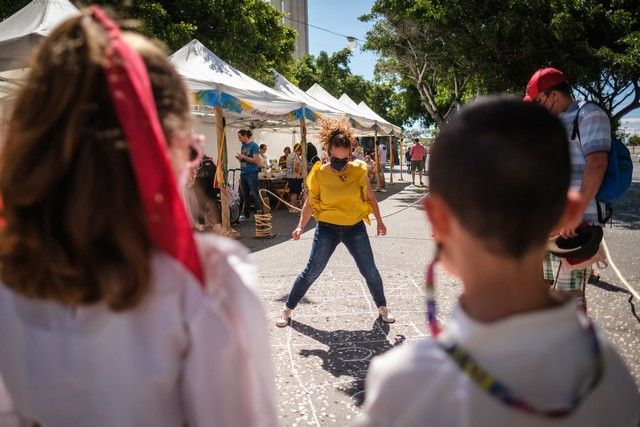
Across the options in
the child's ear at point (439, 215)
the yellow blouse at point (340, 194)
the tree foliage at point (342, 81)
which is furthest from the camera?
the tree foliage at point (342, 81)

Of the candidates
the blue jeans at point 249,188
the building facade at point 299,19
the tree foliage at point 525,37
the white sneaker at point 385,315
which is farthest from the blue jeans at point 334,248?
the building facade at point 299,19

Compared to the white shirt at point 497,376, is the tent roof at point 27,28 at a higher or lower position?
higher

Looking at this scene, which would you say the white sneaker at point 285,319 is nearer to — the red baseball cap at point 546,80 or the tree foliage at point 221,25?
the red baseball cap at point 546,80

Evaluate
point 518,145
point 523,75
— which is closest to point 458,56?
point 523,75

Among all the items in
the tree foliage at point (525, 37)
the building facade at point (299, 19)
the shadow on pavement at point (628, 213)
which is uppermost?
the building facade at point (299, 19)

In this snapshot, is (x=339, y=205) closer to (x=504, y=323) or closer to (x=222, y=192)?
(x=504, y=323)

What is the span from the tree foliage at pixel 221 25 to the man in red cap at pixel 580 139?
11.4 m

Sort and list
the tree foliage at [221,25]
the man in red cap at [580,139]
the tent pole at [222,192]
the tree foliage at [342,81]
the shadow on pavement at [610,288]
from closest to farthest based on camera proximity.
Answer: the man in red cap at [580,139]
the shadow on pavement at [610,288]
the tent pole at [222,192]
the tree foliage at [221,25]
the tree foliage at [342,81]

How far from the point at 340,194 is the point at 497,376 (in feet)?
10.4

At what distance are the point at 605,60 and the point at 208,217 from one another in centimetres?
1224

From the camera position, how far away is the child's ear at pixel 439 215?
98 centimetres

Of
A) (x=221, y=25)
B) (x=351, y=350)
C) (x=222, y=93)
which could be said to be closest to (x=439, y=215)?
(x=351, y=350)

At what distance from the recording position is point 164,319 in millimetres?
921

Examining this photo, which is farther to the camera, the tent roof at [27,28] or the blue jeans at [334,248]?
the tent roof at [27,28]
